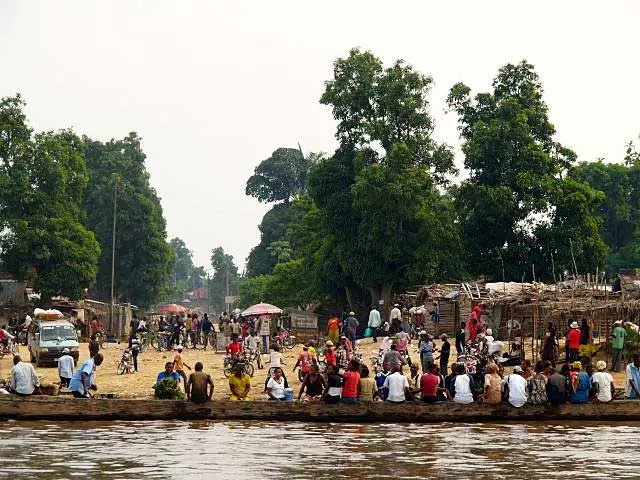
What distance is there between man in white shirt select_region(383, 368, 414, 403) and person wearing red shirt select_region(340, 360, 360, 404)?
27.0 inches

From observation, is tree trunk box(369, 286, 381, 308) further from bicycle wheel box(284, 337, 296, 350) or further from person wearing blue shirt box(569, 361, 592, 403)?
person wearing blue shirt box(569, 361, 592, 403)

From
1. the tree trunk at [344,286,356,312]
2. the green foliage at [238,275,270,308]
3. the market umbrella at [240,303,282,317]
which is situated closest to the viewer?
the market umbrella at [240,303,282,317]

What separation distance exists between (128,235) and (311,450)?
64.1 metres

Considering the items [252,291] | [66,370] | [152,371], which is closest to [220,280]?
[252,291]

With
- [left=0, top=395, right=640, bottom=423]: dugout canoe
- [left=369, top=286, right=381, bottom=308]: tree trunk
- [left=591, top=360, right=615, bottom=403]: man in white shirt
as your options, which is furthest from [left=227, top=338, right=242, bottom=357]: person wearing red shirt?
[left=369, top=286, right=381, bottom=308]: tree trunk

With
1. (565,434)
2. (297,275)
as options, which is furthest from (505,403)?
(297,275)

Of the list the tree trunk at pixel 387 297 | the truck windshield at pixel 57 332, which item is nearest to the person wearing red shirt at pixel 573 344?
the truck windshield at pixel 57 332

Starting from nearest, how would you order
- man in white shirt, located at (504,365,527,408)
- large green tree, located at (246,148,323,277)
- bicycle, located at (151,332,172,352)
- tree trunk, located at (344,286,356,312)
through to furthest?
man in white shirt, located at (504,365,527,408) → bicycle, located at (151,332,172,352) → tree trunk, located at (344,286,356,312) → large green tree, located at (246,148,323,277)

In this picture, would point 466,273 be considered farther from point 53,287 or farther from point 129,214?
point 129,214

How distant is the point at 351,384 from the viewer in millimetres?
23562

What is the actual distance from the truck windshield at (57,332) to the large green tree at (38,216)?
22.4m

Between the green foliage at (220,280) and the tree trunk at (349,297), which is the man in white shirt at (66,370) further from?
the green foliage at (220,280)

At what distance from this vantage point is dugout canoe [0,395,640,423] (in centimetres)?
2331

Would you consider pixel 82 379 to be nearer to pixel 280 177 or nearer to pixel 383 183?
pixel 383 183
